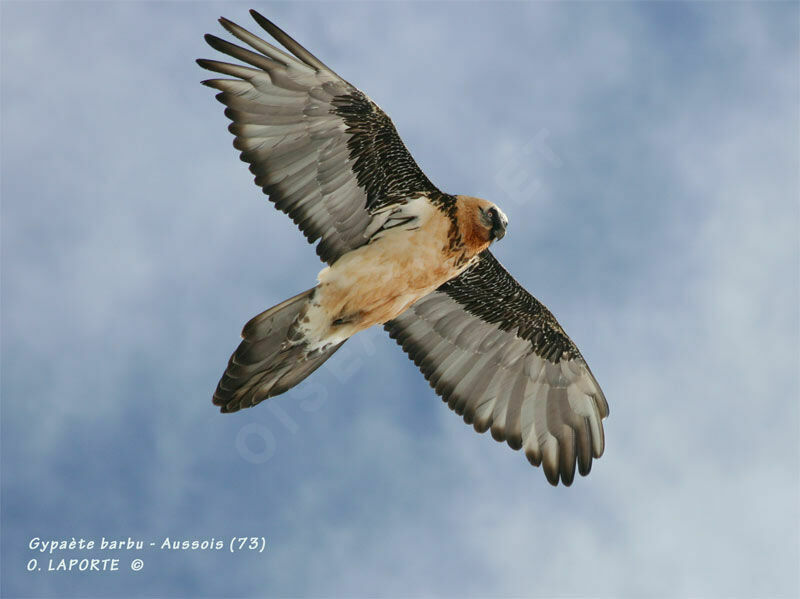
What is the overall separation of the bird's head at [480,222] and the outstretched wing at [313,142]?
0.55m

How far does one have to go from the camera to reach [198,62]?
31.5 feet

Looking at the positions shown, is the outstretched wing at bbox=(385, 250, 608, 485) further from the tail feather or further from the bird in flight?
the tail feather

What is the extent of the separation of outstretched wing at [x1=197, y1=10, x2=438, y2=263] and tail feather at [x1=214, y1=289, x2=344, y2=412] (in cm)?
95

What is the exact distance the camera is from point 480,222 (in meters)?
10.8

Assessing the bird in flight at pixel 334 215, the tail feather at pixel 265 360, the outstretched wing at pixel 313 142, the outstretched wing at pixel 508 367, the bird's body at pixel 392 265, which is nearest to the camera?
the outstretched wing at pixel 313 142

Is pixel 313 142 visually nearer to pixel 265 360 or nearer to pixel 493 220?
pixel 493 220

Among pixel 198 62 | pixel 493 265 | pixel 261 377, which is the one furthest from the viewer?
pixel 493 265

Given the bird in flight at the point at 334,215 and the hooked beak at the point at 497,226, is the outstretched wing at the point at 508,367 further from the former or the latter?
the hooked beak at the point at 497,226

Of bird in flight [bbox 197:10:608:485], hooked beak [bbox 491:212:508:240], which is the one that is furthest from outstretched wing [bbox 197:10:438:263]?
hooked beak [bbox 491:212:508:240]

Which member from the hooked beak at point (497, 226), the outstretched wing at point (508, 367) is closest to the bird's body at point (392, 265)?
the hooked beak at point (497, 226)

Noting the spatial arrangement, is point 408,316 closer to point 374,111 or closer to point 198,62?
point 374,111

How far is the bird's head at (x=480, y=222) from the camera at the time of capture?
35.2 ft

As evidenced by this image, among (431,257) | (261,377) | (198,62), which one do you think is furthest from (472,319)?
(198,62)

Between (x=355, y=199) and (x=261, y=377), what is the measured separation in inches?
93.4
